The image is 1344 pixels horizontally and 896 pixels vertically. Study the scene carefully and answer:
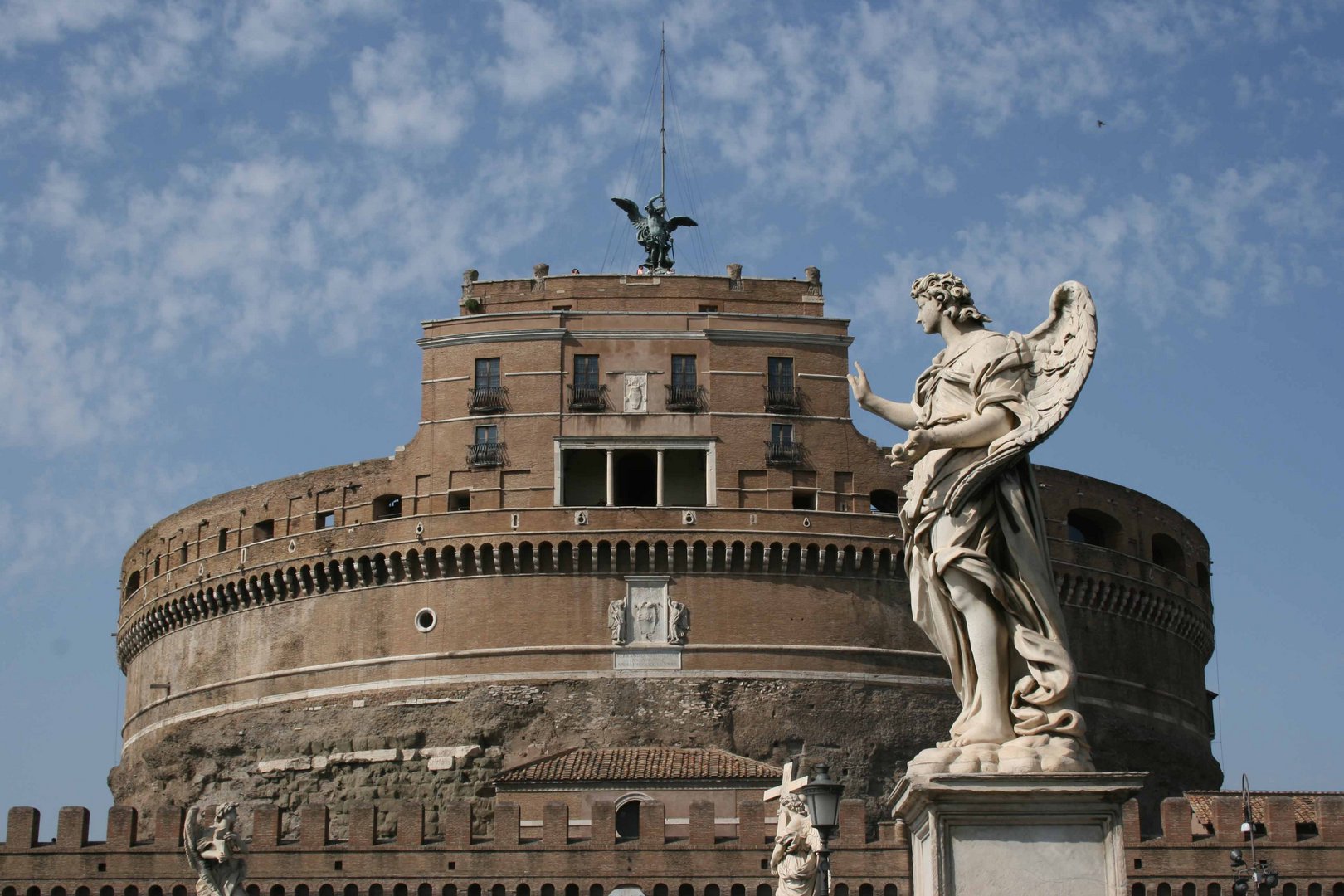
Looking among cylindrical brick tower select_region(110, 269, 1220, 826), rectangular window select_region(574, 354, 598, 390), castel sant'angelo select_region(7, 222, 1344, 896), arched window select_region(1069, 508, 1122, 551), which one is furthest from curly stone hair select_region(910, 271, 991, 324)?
arched window select_region(1069, 508, 1122, 551)

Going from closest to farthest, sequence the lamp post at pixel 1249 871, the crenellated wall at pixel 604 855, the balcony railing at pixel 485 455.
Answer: the lamp post at pixel 1249 871, the crenellated wall at pixel 604 855, the balcony railing at pixel 485 455

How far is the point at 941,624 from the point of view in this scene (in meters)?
6.52

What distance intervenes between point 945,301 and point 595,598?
3912 centimetres

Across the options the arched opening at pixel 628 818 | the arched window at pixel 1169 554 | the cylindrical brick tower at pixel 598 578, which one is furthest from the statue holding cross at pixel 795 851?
the arched window at pixel 1169 554

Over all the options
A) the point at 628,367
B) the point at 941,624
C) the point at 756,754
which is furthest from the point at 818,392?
the point at 941,624

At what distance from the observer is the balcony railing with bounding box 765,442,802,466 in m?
46.4

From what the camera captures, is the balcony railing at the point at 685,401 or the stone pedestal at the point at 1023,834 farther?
the balcony railing at the point at 685,401

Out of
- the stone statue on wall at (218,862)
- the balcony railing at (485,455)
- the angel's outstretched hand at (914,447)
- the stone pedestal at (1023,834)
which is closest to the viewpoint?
the stone pedestal at (1023,834)

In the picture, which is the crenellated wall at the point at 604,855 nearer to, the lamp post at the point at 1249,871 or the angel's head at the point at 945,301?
the lamp post at the point at 1249,871

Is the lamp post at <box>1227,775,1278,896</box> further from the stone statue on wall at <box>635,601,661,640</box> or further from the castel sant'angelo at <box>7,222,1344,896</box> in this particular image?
the stone statue on wall at <box>635,601,661,640</box>

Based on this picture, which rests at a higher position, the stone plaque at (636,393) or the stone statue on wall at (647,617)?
the stone plaque at (636,393)

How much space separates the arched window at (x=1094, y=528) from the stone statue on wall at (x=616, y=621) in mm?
11316

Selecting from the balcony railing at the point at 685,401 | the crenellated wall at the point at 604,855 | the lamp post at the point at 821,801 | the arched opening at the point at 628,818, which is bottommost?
the lamp post at the point at 821,801

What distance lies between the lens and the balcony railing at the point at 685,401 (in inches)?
1834
